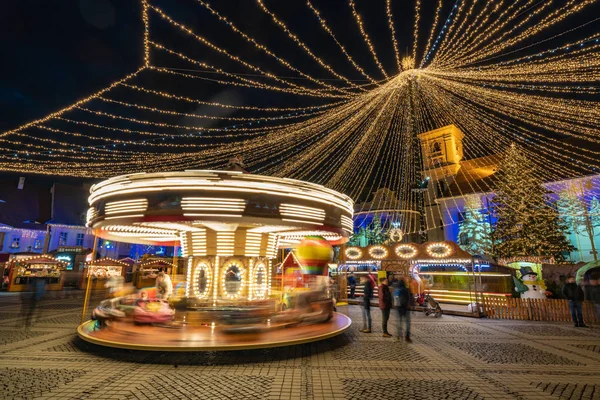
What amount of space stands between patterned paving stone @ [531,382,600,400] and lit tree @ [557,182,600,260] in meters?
25.8

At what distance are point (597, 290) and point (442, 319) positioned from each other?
5.46 m

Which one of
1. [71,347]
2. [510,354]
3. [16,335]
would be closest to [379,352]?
[510,354]

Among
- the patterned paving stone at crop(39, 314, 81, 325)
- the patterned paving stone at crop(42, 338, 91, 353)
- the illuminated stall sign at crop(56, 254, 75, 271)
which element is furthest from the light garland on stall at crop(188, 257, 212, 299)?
the illuminated stall sign at crop(56, 254, 75, 271)

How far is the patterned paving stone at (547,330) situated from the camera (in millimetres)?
9875

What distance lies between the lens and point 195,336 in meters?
7.92

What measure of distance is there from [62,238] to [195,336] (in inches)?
1546

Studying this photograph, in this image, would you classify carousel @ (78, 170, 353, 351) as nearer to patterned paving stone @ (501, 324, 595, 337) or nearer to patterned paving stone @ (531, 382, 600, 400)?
patterned paving stone @ (531, 382, 600, 400)

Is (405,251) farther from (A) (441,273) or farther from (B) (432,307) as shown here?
(B) (432,307)

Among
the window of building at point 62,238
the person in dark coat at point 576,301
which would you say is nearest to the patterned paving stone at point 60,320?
the person in dark coat at point 576,301

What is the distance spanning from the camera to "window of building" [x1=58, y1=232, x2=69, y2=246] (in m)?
37.4

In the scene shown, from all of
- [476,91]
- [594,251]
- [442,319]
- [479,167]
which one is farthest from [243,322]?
[479,167]

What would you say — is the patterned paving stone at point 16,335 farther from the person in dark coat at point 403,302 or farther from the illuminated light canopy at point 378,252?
the illuminated light canopy at point 378,252

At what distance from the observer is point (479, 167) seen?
42906mm

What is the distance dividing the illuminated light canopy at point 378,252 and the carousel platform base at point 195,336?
991cm
